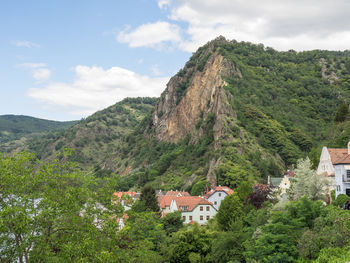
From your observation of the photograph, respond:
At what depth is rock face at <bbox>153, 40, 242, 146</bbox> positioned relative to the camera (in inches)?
5435

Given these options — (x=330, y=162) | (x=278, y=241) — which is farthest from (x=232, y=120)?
(x=278, y=241)

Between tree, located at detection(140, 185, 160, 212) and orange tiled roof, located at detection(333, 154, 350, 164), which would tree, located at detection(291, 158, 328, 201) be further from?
tree, located at detection(140, 185, 160, 212)

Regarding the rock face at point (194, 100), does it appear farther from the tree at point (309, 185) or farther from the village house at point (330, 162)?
the tree at point (309, 185)

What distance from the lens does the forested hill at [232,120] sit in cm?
10931

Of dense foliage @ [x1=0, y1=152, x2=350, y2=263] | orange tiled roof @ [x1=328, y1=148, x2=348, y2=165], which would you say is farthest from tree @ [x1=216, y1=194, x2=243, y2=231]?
dense foliage @ [x1=0, y1=152, x2=350, y2=263]

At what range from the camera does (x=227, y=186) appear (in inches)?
3639

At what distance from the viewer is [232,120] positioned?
396 feet

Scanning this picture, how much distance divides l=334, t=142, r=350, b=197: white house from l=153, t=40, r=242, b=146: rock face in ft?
283

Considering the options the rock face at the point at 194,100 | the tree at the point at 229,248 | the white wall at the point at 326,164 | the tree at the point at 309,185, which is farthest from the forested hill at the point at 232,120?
the tree at the point at 229,248

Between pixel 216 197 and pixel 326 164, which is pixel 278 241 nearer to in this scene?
pixel 326 164

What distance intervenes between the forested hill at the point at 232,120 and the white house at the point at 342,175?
44806mm

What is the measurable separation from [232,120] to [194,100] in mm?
41250

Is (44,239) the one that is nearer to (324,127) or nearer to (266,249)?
(266,249)

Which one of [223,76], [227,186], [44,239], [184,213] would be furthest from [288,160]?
[44,239]
